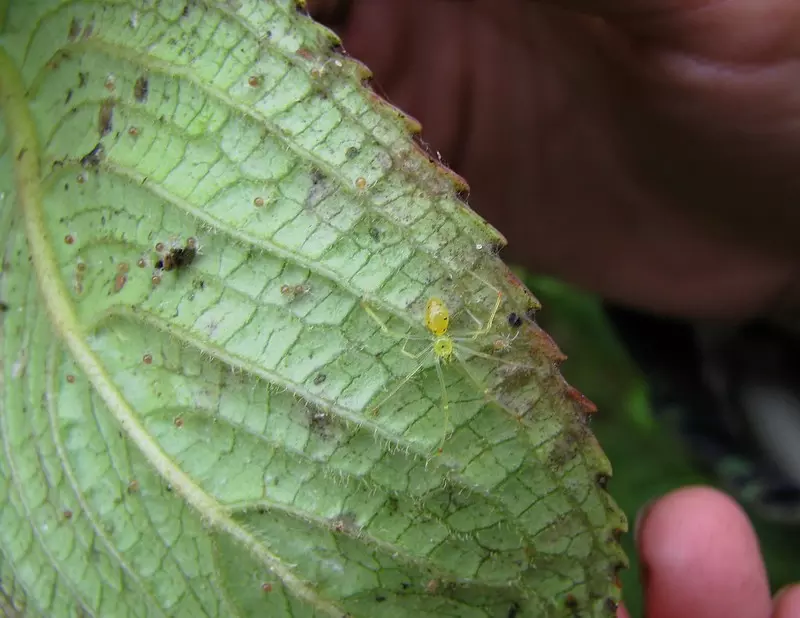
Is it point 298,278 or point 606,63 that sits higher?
point 606,63

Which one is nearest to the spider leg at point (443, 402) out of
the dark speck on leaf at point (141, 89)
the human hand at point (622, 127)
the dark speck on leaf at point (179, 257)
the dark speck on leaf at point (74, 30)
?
the dark speck on leaf at point (179, 257)

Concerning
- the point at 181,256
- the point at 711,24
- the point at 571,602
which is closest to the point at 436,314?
the point at 181,256

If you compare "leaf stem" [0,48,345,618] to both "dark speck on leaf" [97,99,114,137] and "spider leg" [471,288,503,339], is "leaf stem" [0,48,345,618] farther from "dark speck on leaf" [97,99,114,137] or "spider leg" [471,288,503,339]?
"spider leg" [471,288,503,339]

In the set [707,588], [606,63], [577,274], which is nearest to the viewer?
[707,588]

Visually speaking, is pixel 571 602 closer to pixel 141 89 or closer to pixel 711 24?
pixel 141 89

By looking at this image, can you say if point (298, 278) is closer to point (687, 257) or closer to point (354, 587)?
point (354, 587)

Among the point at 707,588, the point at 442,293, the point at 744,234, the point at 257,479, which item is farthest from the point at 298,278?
the point at 744,234
